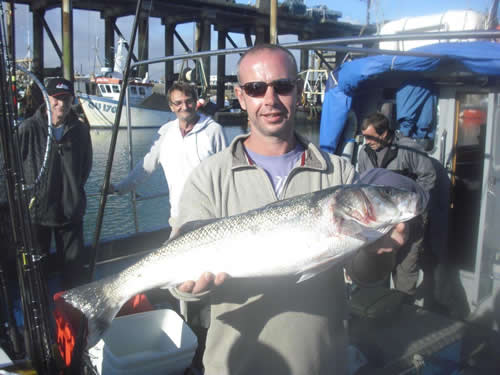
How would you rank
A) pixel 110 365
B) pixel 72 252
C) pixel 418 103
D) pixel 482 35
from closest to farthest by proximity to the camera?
pixel 482 35
pixel 110 365
pixel 72 252
pixel 418 103

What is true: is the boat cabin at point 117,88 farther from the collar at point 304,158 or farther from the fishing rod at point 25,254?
the collar at point 304,158

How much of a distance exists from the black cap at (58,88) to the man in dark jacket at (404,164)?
135 inches

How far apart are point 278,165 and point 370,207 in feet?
1.69

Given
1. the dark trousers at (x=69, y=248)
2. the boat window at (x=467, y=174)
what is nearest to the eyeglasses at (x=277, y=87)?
the dark trousers at (x=69, y=248)

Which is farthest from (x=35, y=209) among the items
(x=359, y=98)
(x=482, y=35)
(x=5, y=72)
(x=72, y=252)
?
(x=359, y=98)

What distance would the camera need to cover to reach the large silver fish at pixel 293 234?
212 centimetres

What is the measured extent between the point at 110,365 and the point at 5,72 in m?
2.23

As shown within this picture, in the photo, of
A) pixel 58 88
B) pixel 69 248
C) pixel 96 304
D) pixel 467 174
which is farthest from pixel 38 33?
pixel 96 304

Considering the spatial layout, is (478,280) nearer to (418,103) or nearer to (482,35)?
(418,103)

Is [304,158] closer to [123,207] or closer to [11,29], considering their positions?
[11,29]

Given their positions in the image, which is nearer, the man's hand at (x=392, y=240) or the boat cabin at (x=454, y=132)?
the man's hand at (x=392, y=240)

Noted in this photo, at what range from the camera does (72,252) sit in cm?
505

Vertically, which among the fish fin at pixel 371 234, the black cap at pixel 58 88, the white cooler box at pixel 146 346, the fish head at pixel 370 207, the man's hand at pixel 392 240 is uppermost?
the black cap at pixel 58 88

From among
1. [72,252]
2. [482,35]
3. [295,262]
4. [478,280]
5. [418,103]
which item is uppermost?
[482,35]
